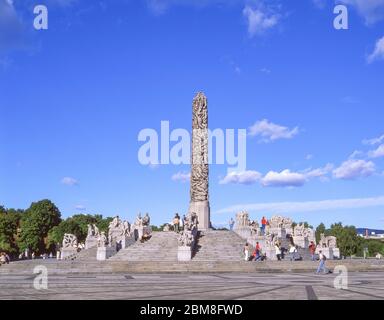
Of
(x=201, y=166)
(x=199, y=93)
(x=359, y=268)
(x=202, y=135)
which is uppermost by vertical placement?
(x=199, y=93)

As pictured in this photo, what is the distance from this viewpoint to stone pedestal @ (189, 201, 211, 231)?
46.2 metres

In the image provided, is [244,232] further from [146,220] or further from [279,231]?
[146,220]

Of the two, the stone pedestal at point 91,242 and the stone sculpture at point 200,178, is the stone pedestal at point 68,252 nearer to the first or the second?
the stone pedestal at point 91,242

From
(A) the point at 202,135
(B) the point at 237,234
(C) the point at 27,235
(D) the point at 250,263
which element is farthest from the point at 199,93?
(C) the point at 27,235

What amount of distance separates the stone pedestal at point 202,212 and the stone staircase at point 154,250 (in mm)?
5229

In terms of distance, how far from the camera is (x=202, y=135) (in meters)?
46.9

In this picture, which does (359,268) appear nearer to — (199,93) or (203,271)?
(203,271)

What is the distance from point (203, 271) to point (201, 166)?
18939 millimetres

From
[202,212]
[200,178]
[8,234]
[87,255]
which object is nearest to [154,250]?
[87,255]

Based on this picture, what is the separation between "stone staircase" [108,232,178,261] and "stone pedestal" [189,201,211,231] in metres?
5.23

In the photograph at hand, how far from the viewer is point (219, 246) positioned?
38125 mm

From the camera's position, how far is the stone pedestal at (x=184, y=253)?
113 feet

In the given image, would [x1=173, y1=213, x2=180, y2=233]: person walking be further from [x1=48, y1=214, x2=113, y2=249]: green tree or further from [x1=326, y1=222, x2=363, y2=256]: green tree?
[x1=326, y1=222, x2=363, y2=256]: green tree

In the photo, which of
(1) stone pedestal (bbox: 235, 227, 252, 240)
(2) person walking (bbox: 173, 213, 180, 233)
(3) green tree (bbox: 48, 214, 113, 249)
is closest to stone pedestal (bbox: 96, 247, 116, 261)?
(2) person walking (bbox: 173, 213, 180, 233)
